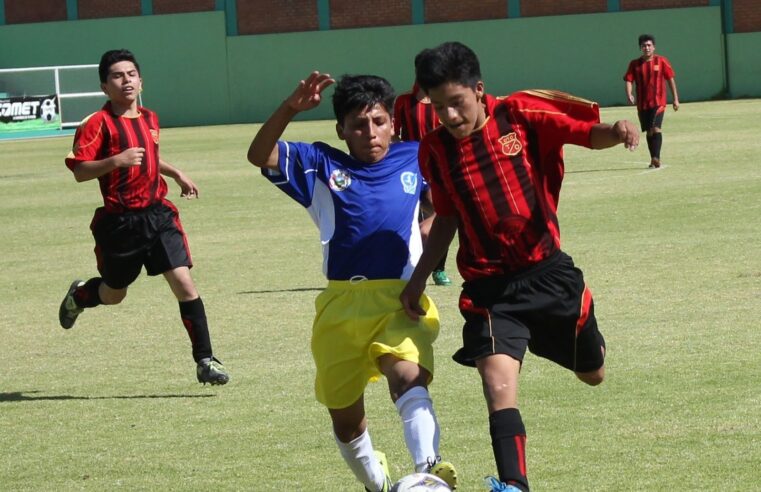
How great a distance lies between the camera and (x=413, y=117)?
37.8ft

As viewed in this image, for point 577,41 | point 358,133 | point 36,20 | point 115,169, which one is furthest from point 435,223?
point 36,20

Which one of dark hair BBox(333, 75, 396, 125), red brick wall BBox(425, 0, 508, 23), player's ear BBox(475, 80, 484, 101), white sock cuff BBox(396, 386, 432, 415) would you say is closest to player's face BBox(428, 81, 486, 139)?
player's ear BBox(475, 80, 484, 101)

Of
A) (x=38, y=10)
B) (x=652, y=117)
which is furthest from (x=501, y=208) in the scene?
(x=38, y=10)

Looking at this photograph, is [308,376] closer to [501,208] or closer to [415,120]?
[501,208]

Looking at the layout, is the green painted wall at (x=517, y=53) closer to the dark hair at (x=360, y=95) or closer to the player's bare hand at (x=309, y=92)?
the dark hair at (x=360, y=95)

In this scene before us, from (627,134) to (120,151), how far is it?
13.6ft

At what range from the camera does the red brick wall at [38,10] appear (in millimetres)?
46156

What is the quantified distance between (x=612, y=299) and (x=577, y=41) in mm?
35554

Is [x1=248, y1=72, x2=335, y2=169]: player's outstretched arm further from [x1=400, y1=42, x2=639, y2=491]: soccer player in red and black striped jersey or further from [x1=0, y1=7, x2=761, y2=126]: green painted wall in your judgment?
[x1=0, y1=7, x2=761, y2=126]: green painted wall

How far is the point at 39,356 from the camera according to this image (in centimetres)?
918

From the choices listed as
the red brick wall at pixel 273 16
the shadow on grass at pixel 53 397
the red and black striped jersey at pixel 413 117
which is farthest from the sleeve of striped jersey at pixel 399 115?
the red brick wall at pixel 273 16

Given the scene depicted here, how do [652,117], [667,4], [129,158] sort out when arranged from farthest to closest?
[667,4]
[652,117]
[129,158]

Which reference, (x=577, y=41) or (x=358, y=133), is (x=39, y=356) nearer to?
(x=358, y=133)

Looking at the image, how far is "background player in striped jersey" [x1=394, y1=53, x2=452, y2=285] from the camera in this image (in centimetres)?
1148
